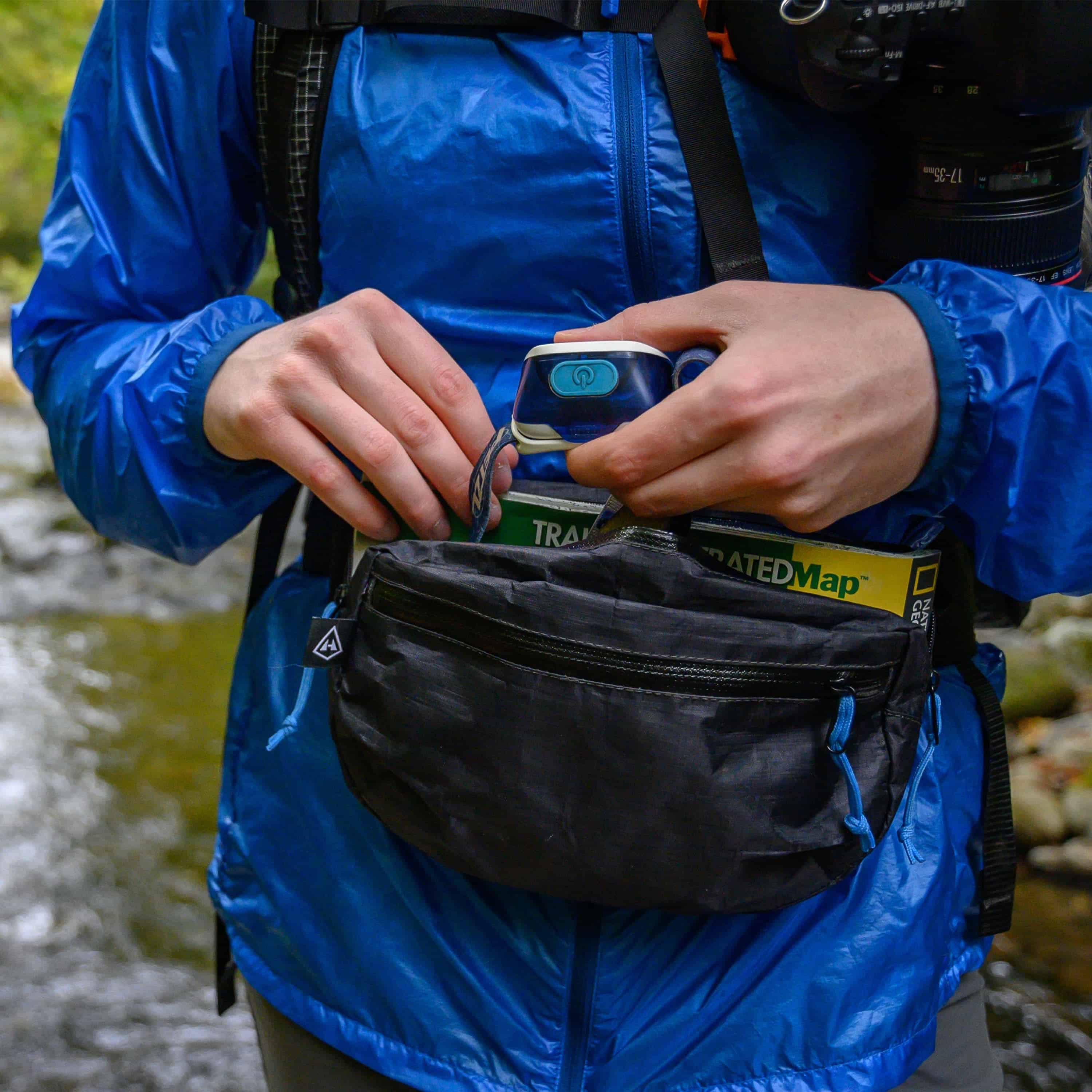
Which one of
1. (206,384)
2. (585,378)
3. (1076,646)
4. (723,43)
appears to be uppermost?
(723,43)

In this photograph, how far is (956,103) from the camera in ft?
2.70

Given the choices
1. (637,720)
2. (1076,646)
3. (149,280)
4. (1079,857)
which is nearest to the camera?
(637,720)

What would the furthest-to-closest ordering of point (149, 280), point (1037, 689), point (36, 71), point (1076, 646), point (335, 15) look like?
1. point (36, 71)
2. point (1076, 646)
3. point (1037, 689)
4. point (149, 280)
5. point (335, 15)

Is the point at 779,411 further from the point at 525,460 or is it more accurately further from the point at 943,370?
the point at 525,460

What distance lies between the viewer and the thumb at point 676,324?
2.62ft

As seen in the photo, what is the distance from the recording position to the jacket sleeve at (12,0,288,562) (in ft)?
3.30

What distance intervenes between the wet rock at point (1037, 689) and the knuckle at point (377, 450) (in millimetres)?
3060

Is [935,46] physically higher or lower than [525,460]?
higher

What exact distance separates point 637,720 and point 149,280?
2.20 ft

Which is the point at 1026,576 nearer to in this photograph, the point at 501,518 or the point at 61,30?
the point at 501,518

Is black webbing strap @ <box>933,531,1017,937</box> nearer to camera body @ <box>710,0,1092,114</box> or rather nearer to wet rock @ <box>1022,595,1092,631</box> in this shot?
camera body @ <box>710,0,1092,114</box>

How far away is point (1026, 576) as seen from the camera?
0.86 meters

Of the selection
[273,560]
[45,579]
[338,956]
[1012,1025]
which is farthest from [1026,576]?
[45,579]

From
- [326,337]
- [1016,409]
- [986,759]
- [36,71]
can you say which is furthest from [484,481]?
[36,71]
